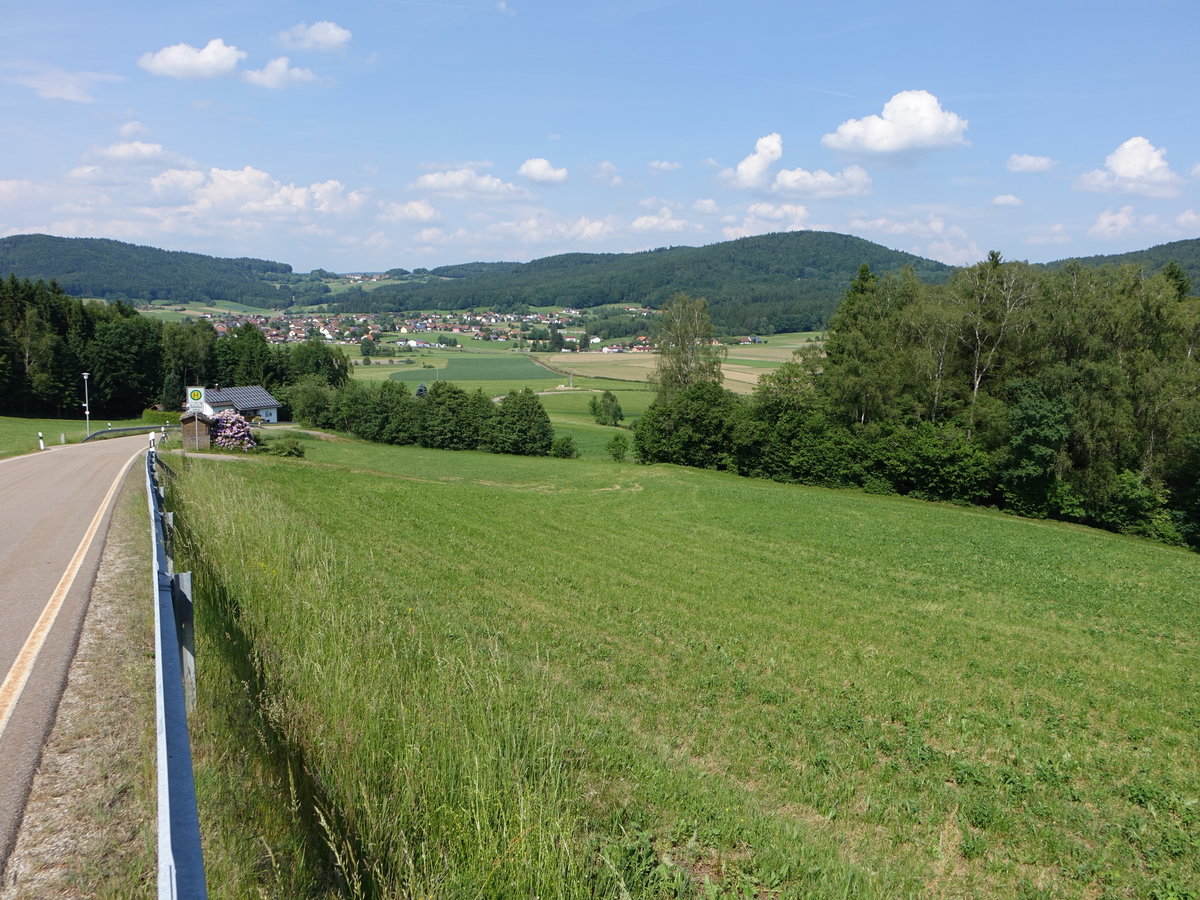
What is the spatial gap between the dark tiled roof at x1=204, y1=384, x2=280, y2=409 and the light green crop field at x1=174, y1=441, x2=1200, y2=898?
60738mm

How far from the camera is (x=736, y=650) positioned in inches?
527

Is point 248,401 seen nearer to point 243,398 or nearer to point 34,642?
point 243,398

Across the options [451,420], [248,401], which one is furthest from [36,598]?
[248,401]

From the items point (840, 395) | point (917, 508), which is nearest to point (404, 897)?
point (917, 508)

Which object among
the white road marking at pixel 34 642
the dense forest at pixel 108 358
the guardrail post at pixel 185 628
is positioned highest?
the dense forest at pixel 108 358

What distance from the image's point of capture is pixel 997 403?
40625 mm

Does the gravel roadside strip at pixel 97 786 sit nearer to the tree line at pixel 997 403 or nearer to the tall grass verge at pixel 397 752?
the tall grass verge at pixel 397 752

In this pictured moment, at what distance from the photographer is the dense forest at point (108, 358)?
223ft

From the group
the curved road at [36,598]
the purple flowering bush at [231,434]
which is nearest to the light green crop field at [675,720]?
the curved road at [36,598]

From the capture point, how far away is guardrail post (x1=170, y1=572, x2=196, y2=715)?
4988 mm

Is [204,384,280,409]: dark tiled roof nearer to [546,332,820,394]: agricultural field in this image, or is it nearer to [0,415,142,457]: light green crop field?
[0,415,142,457]: light green crop field

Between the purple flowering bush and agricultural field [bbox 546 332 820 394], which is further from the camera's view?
agricultural field [bbox 546 332 820 394]

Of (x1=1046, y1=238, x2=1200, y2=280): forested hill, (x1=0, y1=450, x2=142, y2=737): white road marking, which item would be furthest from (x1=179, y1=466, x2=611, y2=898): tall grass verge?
(x1=1046, y1=238, x2=1200, y2=280): forested hill

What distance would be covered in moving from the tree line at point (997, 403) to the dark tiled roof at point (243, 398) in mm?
49836
